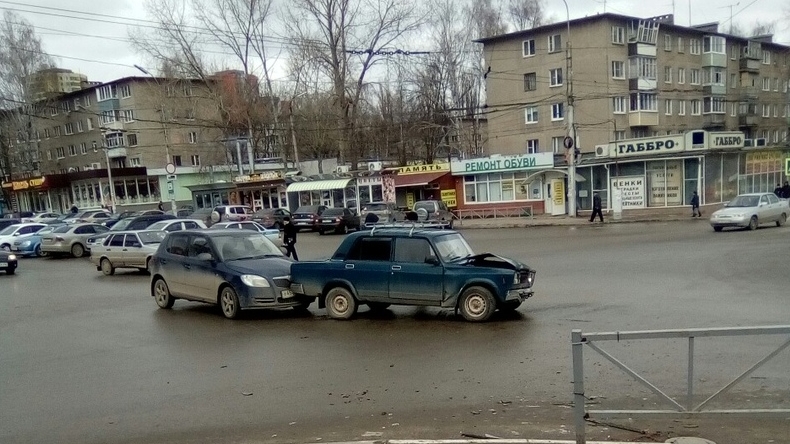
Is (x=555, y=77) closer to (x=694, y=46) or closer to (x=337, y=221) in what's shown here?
(x=694, y=46)

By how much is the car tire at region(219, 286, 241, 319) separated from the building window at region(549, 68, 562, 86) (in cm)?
4131

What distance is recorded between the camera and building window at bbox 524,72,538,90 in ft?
161

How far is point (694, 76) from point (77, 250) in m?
53.4

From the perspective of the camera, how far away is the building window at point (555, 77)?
47.4m

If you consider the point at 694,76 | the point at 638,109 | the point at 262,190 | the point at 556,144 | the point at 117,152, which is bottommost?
the point at 262,190

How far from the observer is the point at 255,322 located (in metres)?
11.0

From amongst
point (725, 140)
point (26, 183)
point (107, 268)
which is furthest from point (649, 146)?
point (26, 183)

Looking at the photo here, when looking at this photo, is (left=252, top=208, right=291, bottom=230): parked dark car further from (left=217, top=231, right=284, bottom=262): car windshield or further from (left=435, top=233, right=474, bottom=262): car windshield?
(left=435, top=233, right=474, bottom=262): car windshield

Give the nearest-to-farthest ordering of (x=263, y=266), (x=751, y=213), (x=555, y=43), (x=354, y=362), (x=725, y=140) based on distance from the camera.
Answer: (x=354, y=362) < (x=263, y=266) < (x=751, y=213) < (x=725, y=140) < (x=555, y=43)

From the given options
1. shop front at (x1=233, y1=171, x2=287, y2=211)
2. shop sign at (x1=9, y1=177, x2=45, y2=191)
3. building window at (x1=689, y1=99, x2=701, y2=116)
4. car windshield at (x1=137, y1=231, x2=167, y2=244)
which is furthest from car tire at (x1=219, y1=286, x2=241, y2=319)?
shop sign at (x1=9, y1=177, x2=45, y2=191)

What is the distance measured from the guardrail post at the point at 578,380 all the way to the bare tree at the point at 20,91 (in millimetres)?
62273

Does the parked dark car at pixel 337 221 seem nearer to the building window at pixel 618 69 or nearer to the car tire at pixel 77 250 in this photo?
the car tire at pixel 77 250

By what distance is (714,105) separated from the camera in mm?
57312

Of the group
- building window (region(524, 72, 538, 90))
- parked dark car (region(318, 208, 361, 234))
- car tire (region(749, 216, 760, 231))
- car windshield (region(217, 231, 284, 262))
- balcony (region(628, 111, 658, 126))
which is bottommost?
car tire (region(749, 216, 760, 231))
